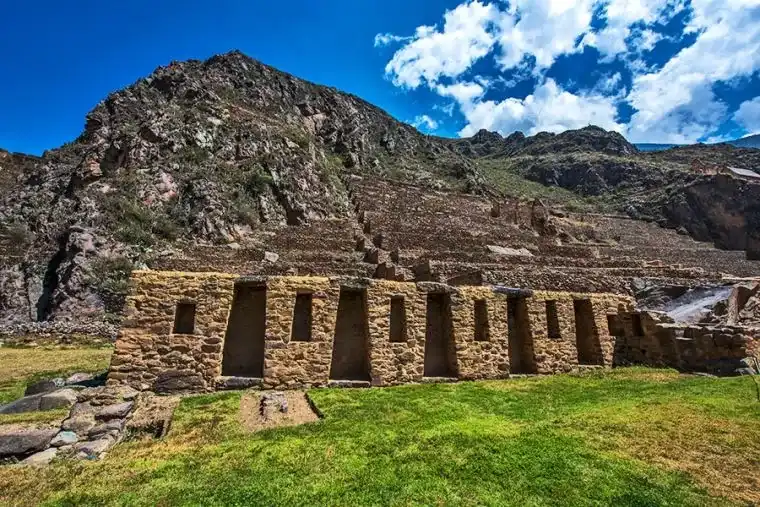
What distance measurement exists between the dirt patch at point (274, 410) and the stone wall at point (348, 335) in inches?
21.1

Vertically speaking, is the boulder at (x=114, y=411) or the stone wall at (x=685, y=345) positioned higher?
the stone wall at (x=685, y=345)

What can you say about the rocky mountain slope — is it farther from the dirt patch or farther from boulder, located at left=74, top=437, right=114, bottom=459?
boulder, located at left=74, top=437, right=114, bottom=459

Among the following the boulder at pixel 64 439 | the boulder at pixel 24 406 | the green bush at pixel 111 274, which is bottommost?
the boulder at pixel 64 439

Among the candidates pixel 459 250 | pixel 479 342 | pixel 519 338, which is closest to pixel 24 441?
pixel 479 342

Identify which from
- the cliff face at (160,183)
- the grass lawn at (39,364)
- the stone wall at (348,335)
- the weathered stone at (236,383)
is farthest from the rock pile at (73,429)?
the cliff face at (160,183)

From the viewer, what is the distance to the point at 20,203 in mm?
31594

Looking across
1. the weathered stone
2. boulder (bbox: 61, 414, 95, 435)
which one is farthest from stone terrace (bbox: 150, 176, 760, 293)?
boulder (bbox: 61, 414, 95, 435)

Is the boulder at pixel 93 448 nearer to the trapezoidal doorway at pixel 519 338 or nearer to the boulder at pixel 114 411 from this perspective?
the boulder at pixel 114 411

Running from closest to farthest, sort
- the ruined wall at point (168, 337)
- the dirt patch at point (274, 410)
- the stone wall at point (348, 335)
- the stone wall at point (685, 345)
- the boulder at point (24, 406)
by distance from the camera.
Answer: the dirt patch at point (274, 410)
the boulder at point (24, 406)
the ruined wall at point (168, 337)
the stone wall at point (348, 335)
the stone wall at point (685, 345)

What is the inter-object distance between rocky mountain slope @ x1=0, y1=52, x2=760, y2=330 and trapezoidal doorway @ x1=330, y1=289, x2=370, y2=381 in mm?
17891

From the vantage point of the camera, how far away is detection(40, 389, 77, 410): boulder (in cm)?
653

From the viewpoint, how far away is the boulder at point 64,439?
16.2 feet

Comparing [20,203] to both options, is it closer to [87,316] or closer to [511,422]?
[87,316]

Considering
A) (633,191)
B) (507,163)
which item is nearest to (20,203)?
(633,191)
